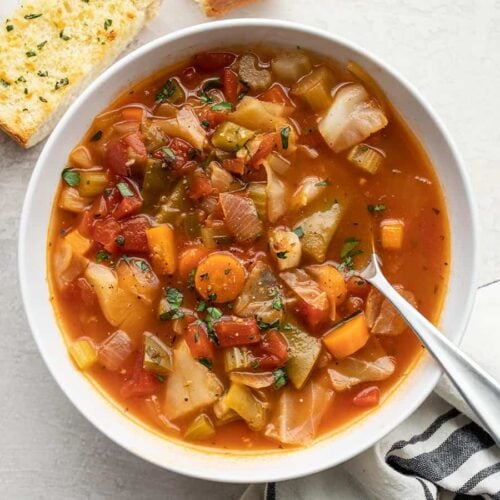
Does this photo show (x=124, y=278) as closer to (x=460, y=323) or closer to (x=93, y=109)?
(x=93, y=109)

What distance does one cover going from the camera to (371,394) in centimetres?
396

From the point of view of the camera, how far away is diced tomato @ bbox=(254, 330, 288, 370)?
384 centimetres

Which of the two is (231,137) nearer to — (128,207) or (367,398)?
(128,207)

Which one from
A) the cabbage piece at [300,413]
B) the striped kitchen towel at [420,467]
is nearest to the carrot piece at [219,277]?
the cabbage piece at [300,413]

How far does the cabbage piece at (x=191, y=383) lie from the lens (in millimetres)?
3842

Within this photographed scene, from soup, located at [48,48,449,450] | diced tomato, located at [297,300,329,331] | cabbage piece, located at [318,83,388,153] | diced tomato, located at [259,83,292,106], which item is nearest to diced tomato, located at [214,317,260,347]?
soup, located at [48,48,449,450]

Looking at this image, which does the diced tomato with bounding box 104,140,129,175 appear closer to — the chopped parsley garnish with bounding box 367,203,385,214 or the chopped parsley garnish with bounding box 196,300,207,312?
the chopped parsley garnish with bounding box 196,300,207,312

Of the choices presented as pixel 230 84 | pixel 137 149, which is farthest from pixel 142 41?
pixel 137 149

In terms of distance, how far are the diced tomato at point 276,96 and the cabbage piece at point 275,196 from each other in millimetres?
342

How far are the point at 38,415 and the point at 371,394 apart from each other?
1.82 metres

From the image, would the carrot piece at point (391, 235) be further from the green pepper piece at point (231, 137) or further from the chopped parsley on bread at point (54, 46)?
the chopped parsley on bread at point (54, 46)

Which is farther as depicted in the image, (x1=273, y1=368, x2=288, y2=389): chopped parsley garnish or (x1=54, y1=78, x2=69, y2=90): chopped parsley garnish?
(x1=54, y1=78, x2=69, y2=90): chopped parsley garnish

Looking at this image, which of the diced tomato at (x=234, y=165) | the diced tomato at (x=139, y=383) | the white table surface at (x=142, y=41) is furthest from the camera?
the white table surface at (x=142, y=41)

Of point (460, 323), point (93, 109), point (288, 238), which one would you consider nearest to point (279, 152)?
point (288, 238)
